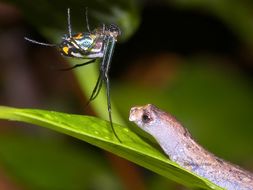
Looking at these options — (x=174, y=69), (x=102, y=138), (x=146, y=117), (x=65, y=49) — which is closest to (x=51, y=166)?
(x=146, y=117)

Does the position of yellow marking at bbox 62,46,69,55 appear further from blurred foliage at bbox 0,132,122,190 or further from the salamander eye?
blurred foliage at bbox 0,132,122,190

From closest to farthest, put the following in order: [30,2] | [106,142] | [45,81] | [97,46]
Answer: [106,142] → [97,46] → [30,2] → [45,81]

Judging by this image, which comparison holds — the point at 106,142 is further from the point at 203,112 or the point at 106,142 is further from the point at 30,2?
the point at 203,112

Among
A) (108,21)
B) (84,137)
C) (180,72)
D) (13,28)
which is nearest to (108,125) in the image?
(84,137)

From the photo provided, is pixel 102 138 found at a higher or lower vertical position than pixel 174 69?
higher

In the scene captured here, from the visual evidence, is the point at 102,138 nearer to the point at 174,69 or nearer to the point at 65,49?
the point at 65,49

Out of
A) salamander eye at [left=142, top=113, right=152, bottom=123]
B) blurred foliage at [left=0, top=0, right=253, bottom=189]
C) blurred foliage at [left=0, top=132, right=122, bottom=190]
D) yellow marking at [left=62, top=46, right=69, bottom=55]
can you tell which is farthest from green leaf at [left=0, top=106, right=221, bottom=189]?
blurred foliage at [left=0, top=132, right=122, bottom=190]

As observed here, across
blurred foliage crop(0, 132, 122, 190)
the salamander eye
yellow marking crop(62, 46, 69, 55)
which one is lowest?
blurred foliage crop(0, 132, 122, 190)
